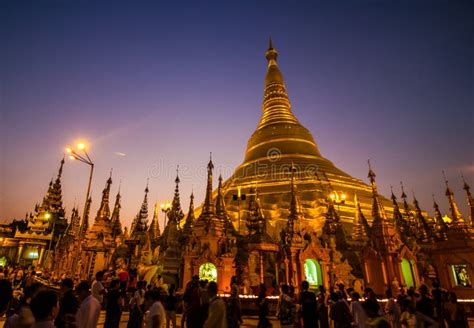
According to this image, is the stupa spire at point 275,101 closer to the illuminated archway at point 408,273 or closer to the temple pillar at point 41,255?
the illuminated archway at point 408,273

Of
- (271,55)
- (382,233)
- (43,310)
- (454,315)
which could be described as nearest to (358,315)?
(454,315)

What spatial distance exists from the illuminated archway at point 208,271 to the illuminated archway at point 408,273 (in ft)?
43.0

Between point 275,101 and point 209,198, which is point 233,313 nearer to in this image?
point 209,198

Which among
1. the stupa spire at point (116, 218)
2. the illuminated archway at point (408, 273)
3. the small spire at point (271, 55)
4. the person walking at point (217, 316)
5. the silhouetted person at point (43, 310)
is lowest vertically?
the person walking at point (217, 316)

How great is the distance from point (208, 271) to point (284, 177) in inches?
873

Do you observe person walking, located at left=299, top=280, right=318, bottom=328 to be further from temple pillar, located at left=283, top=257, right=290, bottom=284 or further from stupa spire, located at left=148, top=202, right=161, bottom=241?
stupa spire, located at left=148, top=202, right=161, bottom=241

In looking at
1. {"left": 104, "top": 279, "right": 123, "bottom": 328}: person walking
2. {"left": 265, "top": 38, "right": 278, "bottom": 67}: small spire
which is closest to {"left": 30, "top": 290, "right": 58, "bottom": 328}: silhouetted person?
{"left": 104, "top": 279, "right": 123, "bottom": 328}: person walking

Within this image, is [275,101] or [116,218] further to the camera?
[275,101]

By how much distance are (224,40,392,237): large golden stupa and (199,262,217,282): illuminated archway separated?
994 cm

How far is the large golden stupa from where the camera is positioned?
33794 millimetres

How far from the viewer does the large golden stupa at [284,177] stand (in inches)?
1330

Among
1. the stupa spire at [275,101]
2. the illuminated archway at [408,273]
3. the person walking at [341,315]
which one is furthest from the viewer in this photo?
the stupa spire at [275,101]

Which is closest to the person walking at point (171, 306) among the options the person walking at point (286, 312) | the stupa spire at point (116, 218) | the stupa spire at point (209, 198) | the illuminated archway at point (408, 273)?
the person walking at point (286, 312)

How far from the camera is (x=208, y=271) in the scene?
1886 centimetres
